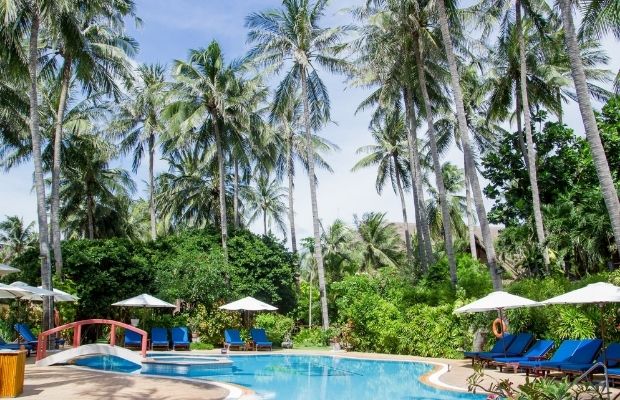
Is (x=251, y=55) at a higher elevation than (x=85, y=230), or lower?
higher

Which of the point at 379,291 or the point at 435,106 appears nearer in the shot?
the point at 379,291

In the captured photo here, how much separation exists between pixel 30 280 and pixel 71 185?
1310 cm

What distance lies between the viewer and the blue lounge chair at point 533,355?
13.0 meters

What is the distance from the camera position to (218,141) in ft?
91.0

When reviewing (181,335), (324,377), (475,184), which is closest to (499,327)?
(475,184)

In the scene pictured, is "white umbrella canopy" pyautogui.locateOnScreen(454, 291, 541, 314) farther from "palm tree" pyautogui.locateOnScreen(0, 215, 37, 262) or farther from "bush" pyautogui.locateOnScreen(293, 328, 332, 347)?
"palm tree" pyautogui.locateOnScreen(0, 215, 37, 262)

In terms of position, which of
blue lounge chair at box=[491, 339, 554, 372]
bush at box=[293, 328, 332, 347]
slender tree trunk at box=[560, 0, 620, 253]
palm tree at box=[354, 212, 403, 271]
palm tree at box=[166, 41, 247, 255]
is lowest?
blue lounge chair at box=[491, 339, 554, 372]

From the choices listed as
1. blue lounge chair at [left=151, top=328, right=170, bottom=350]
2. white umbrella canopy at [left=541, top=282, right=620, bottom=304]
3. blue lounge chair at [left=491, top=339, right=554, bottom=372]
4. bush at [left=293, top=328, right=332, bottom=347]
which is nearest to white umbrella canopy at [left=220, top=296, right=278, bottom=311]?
blue lounge chair at [left=151, top=328, right=170, bottom=350]

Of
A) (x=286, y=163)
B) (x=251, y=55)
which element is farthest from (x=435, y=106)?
(x=286, y=163)

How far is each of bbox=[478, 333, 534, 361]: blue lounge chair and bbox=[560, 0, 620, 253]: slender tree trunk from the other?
139 inches

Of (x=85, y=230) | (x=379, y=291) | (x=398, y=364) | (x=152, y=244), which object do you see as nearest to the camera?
(x=398, y=364)

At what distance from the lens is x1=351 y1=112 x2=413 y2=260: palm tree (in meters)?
34.8

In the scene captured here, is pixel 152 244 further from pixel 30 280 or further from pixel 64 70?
pixel 64 70

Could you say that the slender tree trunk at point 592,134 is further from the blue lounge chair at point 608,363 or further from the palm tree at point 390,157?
the palm tree at point 390,157
